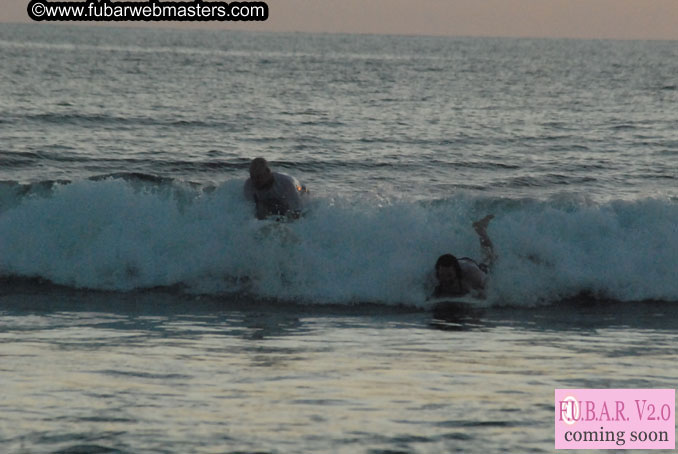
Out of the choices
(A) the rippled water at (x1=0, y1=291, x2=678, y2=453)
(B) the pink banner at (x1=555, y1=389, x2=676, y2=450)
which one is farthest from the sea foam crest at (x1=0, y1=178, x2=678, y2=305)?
(B) the pink banner at (x1=555, y1=389, x2=676, y2=450)

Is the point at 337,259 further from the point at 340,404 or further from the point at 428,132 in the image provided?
the point at 428,132

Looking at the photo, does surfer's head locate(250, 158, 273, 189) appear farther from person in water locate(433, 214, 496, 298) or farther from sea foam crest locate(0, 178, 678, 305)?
person in water locate(433, 214, 496, 298)

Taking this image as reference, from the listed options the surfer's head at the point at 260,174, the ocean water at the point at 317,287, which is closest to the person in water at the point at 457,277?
the ocean water at the point at 317,287

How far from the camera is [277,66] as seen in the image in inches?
2456

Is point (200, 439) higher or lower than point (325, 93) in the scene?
lower

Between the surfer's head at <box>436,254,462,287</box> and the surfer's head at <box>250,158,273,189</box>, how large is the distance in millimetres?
2674

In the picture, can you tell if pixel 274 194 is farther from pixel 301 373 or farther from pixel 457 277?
pixel 301 373

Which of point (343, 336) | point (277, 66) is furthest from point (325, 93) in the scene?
point (343, 336)

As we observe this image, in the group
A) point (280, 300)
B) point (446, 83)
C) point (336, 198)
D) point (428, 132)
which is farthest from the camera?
point (446, 83)

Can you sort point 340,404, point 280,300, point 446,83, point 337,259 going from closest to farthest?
point 340,404 < point 280,300 < point 337,259 < point 446,83

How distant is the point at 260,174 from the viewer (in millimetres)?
12828

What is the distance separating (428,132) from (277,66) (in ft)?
116

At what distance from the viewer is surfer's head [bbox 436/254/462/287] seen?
11.5 m

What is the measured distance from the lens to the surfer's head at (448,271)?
1148 centimetres
